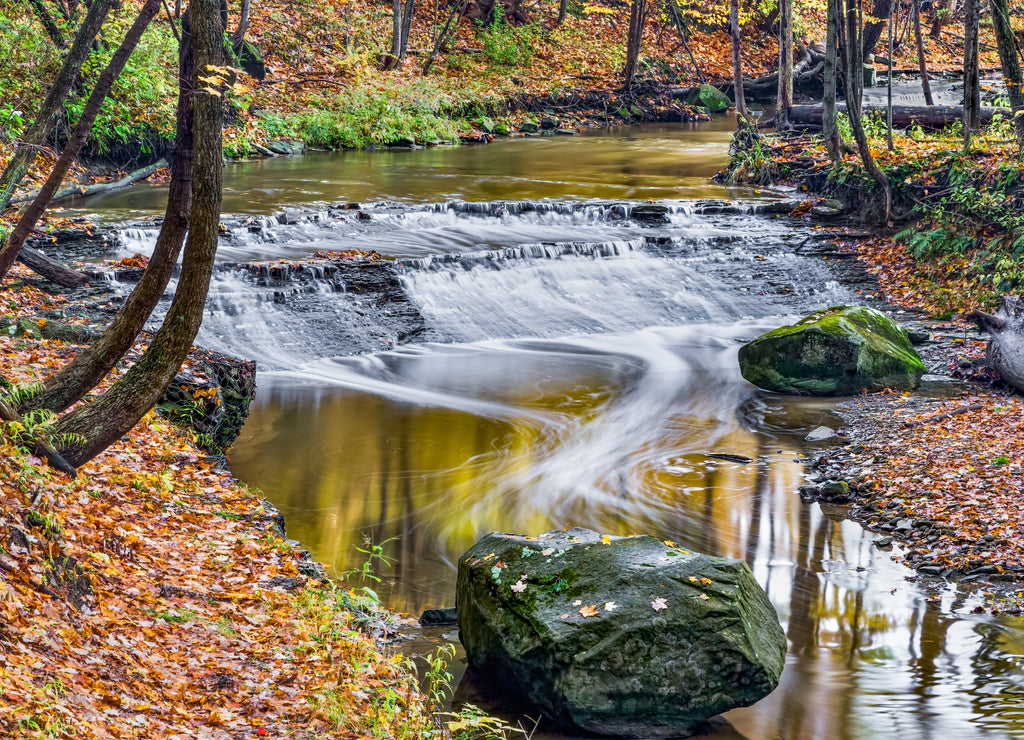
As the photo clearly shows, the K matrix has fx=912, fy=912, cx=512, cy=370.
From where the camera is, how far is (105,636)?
476 cm

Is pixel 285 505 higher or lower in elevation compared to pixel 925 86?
lower

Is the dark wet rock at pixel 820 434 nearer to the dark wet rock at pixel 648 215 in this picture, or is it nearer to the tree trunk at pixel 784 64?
the dark wet rock at pixel 648 215

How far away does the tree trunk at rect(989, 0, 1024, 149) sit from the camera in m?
13.3

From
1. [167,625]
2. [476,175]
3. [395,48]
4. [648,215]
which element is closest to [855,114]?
[648,215]

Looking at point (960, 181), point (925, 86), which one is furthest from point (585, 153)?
point (960, 181)

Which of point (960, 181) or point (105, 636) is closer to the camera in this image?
point (105, 636)

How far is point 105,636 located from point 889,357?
376 inches

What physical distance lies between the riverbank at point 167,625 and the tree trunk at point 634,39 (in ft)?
96.6

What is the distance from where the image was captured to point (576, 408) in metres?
11.5

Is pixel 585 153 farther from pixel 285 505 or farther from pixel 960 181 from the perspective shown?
pixel 285 505

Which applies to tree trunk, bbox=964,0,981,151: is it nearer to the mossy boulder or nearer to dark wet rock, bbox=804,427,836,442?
dark wet rock, bbox=804,427,836,442

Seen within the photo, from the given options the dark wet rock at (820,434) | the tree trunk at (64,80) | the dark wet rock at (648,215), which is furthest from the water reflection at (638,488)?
the dark wet rock at (648,215)

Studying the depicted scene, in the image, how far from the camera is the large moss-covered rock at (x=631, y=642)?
5.03 meters

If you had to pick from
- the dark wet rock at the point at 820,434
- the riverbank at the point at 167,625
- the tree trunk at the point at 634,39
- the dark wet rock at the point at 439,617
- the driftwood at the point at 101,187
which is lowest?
the dark wet rock at the point at 439,617
